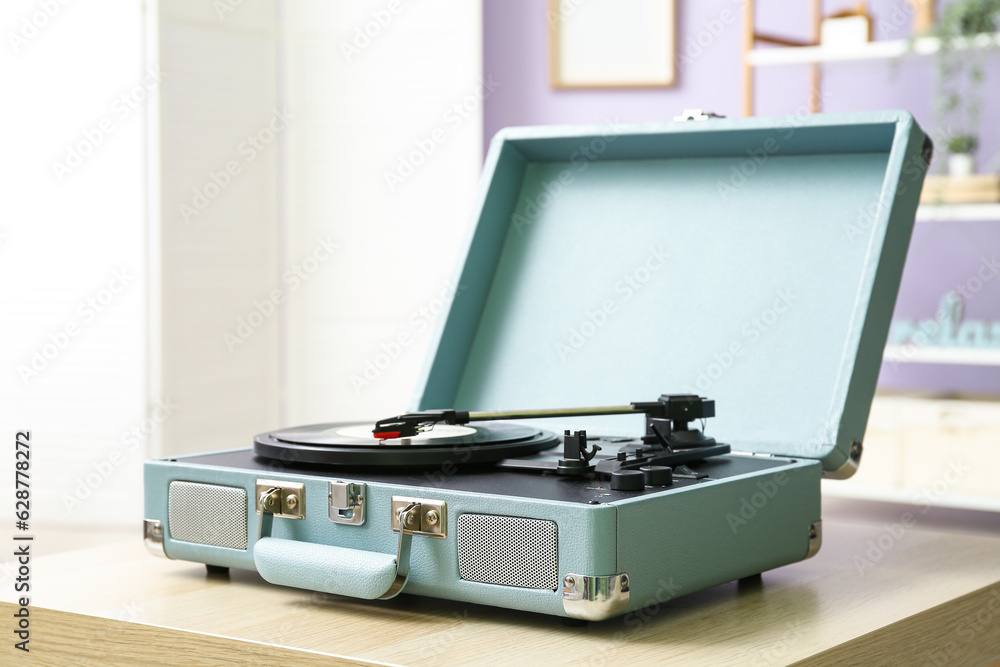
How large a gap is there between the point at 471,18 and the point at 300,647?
11.5 ft

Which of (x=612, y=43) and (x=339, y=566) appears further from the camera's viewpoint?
(x=612, y=43)

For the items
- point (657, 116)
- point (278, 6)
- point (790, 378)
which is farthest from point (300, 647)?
point (278, 6)

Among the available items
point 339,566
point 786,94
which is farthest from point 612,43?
point 339,566

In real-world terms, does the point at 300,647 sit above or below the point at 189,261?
below

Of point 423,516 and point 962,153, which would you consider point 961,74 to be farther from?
point 423,516

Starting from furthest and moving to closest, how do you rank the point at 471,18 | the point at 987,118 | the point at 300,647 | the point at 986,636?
1. the point at 471,18
2. the point at 987,118
3. the point at 986,636
4. the point at 300,647

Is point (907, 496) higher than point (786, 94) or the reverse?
the reverse

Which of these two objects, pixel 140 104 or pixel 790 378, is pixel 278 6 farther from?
pixel 790 378

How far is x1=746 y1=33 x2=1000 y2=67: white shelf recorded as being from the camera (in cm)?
304

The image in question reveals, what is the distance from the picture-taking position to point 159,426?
150 inches

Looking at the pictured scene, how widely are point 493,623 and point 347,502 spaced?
148 mm

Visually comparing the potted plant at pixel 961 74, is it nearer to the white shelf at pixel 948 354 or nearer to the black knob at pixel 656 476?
the white shelf at pixel 948 354

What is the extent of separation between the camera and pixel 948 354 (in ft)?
10.0

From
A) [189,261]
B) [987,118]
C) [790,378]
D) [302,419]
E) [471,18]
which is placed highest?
[471,18]
